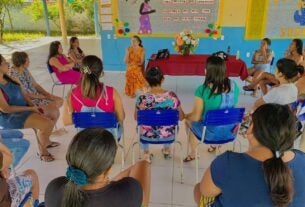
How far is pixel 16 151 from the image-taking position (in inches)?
84.1

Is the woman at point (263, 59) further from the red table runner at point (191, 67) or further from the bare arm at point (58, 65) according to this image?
the bare arm at point (58, 65)

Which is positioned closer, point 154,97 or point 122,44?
point 154,97

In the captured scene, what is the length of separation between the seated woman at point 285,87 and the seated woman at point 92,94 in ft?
4.88

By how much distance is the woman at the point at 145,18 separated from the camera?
5863mm

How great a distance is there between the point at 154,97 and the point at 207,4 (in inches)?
160

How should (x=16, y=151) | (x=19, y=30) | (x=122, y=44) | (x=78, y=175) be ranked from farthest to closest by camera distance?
(x=19, y=30) < (x=122, y=44) < (x=16, y=151) < (x=78, y=175)

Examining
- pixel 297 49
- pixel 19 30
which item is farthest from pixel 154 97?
pixel 19 30

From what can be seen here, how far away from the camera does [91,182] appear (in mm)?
1100

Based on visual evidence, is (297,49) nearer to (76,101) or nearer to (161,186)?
(161,186)

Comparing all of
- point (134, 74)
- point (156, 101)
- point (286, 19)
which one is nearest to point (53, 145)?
point (156, 101)

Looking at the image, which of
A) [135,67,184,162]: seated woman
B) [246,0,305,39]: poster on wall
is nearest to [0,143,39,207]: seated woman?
[135,67,184,162]: seated woman

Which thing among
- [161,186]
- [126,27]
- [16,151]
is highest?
[126,27]

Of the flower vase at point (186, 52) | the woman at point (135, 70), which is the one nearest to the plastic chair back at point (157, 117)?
the woman at point (135, 70)

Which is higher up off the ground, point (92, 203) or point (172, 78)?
point (92, 203)
